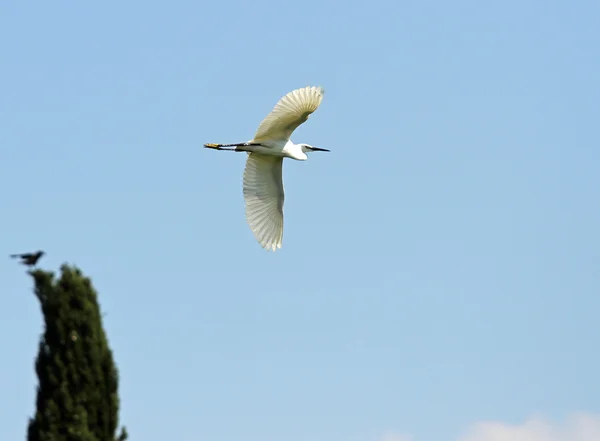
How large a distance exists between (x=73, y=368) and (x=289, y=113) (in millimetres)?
9530

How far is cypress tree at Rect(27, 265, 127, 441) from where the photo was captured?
→ 53.8 ft

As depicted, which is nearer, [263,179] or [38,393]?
[38,393]

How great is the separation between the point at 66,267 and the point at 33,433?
7.46ft

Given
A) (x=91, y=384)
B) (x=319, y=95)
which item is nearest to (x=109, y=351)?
(x=91, y=384)

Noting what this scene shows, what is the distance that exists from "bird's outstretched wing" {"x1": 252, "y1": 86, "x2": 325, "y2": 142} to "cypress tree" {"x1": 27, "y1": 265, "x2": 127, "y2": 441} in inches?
332

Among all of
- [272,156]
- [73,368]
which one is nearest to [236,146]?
[272,156]

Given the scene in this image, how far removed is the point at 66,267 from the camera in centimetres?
1700

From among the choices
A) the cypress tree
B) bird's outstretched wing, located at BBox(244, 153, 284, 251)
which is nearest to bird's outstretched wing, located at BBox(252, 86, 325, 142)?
bird's outstretched wing, located at BBox(244, 153, 284, 251)

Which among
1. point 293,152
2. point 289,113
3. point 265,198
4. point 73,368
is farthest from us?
point 265,198

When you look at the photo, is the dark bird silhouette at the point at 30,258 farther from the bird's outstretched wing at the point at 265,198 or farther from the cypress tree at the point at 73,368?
the bird's outstretched wing at the point at 265,198

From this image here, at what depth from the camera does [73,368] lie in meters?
16.6

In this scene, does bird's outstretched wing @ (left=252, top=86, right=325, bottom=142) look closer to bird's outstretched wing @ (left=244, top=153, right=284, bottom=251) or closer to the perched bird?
the perched bird

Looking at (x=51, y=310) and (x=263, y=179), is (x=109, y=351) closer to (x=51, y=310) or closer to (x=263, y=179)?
(x=51, y=310)

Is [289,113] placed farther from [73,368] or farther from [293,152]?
[73,368]
